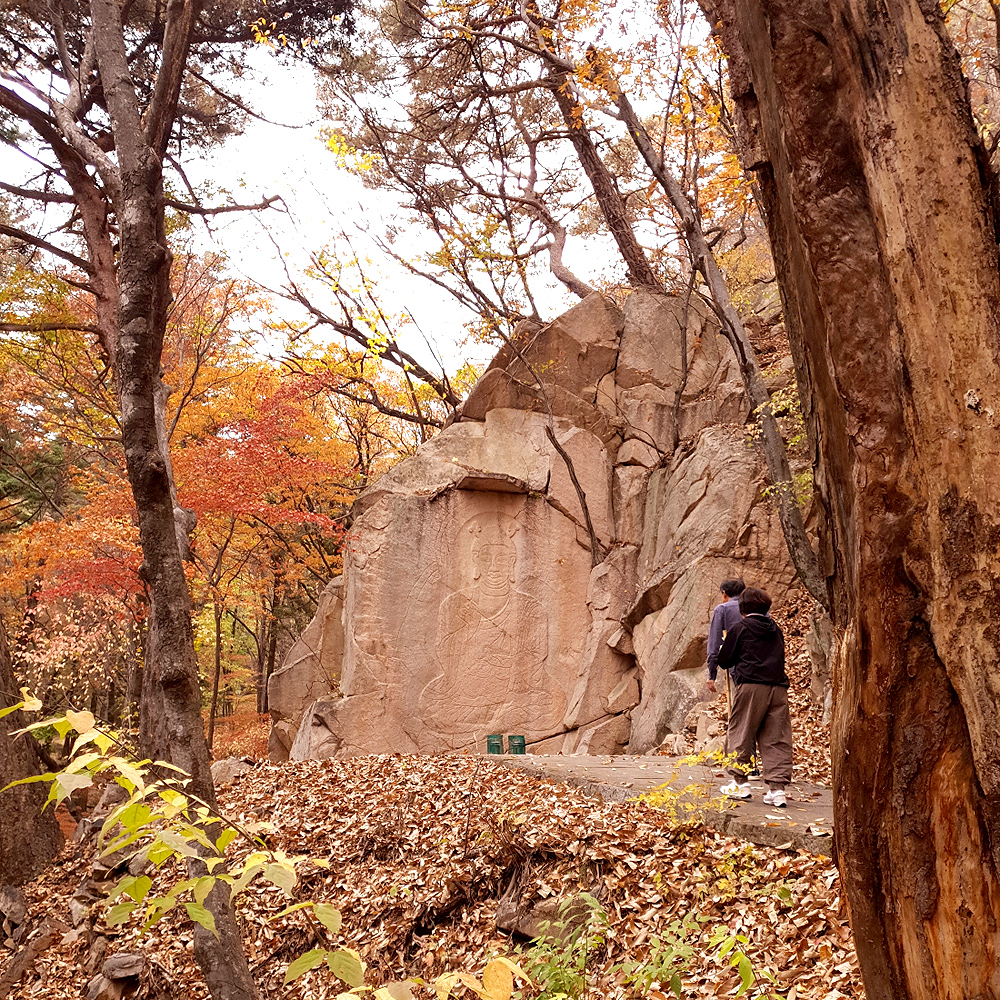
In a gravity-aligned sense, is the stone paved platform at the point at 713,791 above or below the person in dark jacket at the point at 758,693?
below

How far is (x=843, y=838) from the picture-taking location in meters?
1.85

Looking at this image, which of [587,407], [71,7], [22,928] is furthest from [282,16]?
[22,928]

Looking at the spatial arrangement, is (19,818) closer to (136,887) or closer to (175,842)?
(136,887)

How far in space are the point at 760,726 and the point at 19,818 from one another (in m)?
9.23

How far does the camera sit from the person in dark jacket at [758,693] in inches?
244

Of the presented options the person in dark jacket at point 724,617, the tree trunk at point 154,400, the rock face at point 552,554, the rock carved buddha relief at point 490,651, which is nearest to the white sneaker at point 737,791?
the person in dark jacket at point 724,617

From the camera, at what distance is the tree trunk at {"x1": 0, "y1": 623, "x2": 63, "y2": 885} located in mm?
9195

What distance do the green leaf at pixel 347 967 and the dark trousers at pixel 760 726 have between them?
5.33 metres

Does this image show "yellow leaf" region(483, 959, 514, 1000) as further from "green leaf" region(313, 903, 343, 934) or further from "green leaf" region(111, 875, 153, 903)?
"green leaf" region(111, 875, 153, 903)

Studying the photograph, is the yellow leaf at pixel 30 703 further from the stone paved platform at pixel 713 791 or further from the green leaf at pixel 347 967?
the stone paved platform at pixel 713 791

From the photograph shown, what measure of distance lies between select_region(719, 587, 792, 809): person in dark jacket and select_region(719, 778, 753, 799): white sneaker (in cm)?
8

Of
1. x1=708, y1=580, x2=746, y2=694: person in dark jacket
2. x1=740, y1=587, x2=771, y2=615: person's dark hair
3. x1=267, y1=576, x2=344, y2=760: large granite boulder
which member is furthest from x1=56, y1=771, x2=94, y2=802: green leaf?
x1=267, y1=576, x2=344, y2=760: large granite boulder

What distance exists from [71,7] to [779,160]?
13487 mm

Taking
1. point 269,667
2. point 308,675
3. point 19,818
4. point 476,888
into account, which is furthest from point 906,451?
point 269,667
